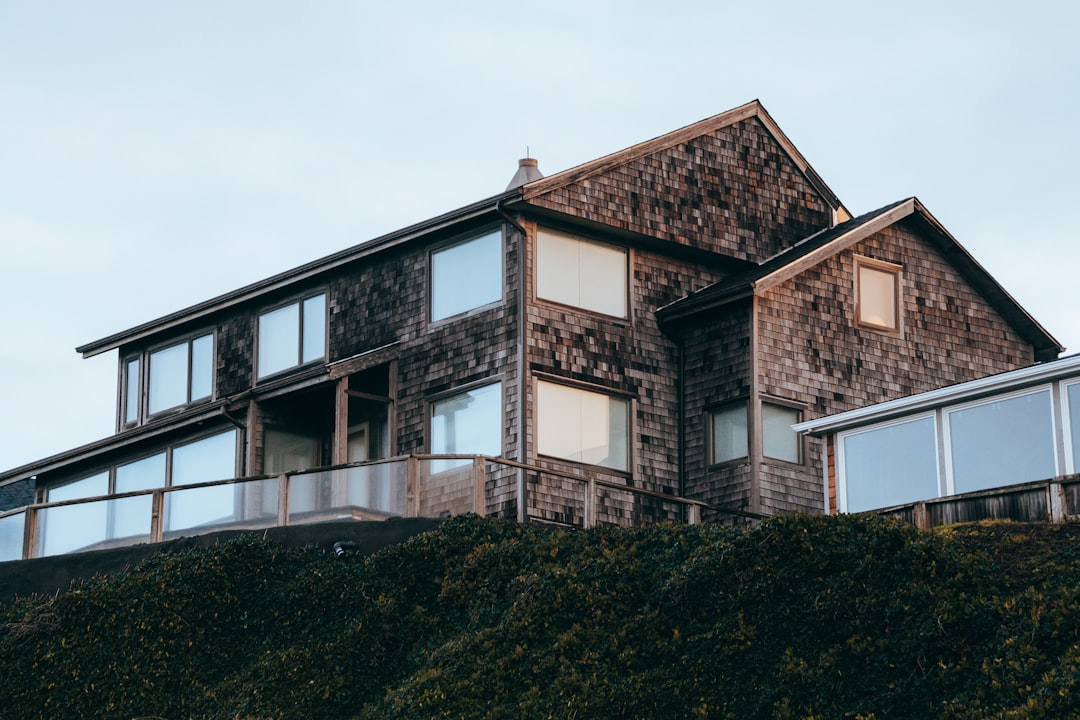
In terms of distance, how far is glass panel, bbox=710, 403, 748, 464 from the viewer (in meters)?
30.5

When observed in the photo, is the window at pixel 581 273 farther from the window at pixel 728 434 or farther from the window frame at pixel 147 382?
the window frame at pixel 147 382

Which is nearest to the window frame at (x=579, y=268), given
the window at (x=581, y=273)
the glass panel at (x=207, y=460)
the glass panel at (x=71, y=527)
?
the window at (x=581, y=273)

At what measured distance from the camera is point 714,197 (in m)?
33.2

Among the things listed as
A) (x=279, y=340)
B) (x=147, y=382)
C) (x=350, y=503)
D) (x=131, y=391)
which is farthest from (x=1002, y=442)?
(x=131, y=391)

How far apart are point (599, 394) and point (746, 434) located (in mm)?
2691

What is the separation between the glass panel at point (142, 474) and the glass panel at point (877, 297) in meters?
14.4

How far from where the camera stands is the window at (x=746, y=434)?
99.8 feet

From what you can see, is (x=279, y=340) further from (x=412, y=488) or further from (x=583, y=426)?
(x=412, y=488)

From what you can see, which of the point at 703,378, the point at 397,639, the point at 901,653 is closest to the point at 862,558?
the point at 901,653

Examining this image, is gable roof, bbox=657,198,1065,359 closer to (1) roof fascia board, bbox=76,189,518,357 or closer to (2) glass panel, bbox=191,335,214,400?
(1) roof fascia board, bbox=76,189,518,357

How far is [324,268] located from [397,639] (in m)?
11.4

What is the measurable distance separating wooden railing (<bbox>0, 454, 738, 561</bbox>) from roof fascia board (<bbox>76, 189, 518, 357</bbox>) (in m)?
4.73

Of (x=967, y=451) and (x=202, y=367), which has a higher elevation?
(x=202, y=367)

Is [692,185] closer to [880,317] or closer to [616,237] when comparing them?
[616,237]
